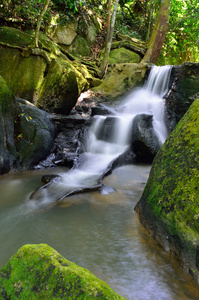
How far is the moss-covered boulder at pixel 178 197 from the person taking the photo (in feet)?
6.94

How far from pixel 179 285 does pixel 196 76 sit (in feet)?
24.9

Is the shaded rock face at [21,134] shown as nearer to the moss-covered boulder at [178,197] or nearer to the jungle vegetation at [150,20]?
the moss-covered boulder at [178,197]

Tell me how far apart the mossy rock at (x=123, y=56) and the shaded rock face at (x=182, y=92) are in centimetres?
516

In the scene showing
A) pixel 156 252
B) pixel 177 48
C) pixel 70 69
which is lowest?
pixel 156 252

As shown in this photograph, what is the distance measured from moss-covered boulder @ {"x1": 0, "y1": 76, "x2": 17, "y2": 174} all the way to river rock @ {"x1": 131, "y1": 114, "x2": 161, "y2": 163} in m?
3.44

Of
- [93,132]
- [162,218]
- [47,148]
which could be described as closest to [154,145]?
[93,132]

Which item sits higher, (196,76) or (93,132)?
(196,76)

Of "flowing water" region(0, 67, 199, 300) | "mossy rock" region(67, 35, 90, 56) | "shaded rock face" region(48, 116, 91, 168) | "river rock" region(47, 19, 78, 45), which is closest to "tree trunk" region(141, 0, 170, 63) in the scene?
"mossy rock" region(67, 35, 90, 56)

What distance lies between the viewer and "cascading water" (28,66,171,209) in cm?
442

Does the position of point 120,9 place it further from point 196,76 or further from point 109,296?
point 109,296

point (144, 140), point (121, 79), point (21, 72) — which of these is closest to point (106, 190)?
point (144, 140)

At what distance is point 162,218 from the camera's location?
8.23 feet

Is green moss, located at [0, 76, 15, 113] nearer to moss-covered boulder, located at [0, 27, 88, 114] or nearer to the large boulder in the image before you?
the large boulder

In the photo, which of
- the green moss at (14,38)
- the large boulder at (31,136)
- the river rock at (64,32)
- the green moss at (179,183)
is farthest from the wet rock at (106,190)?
the river rock at (64,32)
